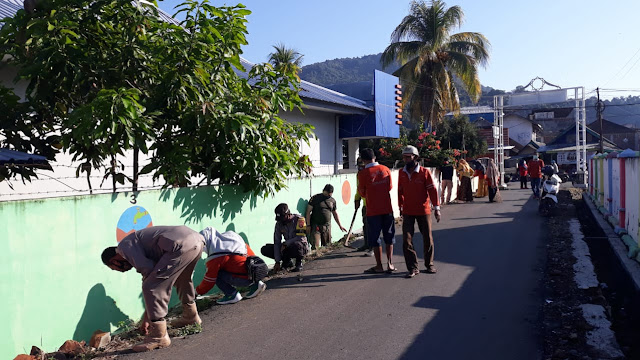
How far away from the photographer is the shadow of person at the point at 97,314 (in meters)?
5.50

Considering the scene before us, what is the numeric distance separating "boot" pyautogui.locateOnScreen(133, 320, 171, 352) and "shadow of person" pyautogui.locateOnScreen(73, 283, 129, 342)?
64 cm

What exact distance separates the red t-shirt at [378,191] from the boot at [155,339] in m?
3.84

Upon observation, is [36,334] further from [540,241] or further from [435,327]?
[540,241]

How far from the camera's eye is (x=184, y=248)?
17.2 feet

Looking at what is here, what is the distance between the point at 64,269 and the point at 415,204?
4863mm

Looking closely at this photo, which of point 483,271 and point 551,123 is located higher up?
point 551,123

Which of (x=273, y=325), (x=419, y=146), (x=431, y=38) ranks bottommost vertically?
(x=273, y=325)

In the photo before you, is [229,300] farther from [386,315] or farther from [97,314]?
[386,315]

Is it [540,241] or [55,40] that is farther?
[540,241]

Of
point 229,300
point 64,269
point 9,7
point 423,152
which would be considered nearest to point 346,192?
point 229,300

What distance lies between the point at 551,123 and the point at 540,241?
95.3m

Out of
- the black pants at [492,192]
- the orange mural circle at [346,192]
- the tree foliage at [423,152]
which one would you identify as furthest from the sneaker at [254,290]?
the black pants at [492,192]

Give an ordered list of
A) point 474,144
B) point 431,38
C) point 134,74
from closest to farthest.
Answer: point 134,74 < point 431,38 < point 474,144

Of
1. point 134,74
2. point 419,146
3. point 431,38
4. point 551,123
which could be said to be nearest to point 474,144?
point 431,38
